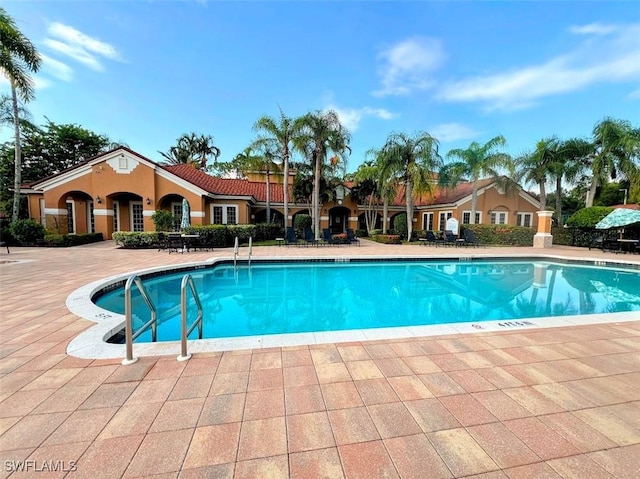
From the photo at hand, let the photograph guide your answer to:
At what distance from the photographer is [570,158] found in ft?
64.2

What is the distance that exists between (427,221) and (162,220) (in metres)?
21.9

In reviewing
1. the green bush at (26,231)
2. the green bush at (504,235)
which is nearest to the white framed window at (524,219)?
the green bush at (504,235)

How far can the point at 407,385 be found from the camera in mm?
2650

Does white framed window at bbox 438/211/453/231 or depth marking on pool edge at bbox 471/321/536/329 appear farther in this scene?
white framed window at bbox 438/211/453/231

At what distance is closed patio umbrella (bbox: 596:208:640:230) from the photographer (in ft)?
48.2

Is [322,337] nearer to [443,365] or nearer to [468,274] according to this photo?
[443,365]

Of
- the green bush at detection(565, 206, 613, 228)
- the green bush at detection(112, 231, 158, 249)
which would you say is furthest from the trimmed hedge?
the green bush at detection(565, 206, 613, 228)

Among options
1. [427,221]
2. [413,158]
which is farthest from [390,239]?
[427,221]

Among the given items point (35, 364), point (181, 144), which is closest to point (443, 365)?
point (35, 364)

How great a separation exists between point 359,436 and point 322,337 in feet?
5.63

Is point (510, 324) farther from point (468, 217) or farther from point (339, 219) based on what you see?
point (468, 217)

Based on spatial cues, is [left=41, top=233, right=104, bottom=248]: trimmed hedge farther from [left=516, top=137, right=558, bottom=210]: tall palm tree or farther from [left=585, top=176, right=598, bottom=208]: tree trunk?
[left=585, top=176, right=598, bottom=208]: tree trunk

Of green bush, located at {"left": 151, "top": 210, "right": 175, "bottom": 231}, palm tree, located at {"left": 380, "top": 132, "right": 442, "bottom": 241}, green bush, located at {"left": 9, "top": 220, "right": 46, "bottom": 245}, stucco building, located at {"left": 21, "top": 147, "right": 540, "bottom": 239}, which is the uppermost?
palm tree, located at {"left": 380, "top": 132, "right": 442, "bottom": 241}

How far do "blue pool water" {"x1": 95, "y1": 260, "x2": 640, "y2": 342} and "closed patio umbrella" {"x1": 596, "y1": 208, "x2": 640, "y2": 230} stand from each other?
234 inches
